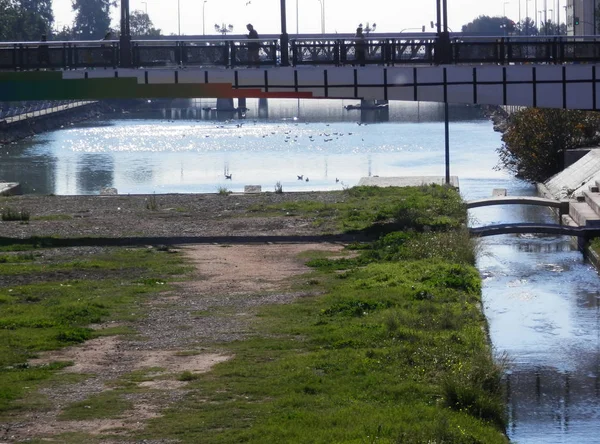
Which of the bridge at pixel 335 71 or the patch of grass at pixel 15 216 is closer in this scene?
the bridge at pixel 335 71

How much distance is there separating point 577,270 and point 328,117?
321 feet

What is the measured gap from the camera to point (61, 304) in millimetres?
22875

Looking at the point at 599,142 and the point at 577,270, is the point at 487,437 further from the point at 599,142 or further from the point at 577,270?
the point at 599,142

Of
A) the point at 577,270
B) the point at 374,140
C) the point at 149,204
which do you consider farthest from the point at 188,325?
the point at 374,140

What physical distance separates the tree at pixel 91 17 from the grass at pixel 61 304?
154m

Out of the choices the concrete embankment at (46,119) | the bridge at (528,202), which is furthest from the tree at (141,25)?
the bridge at (528,202)

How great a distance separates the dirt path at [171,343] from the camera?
15.2m

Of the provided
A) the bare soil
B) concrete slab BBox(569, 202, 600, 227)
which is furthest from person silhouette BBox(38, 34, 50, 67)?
concrete slab BBox(569, 202, 600, 227)

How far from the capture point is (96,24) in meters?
182

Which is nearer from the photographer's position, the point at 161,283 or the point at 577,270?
the point at 161,283

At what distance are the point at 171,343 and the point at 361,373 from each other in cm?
383

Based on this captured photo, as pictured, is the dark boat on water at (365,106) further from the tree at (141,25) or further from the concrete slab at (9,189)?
the concrete slab at (9,189)

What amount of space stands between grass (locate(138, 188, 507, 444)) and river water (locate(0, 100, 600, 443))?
969 mm

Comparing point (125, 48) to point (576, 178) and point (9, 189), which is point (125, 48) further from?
point (576, 178)
